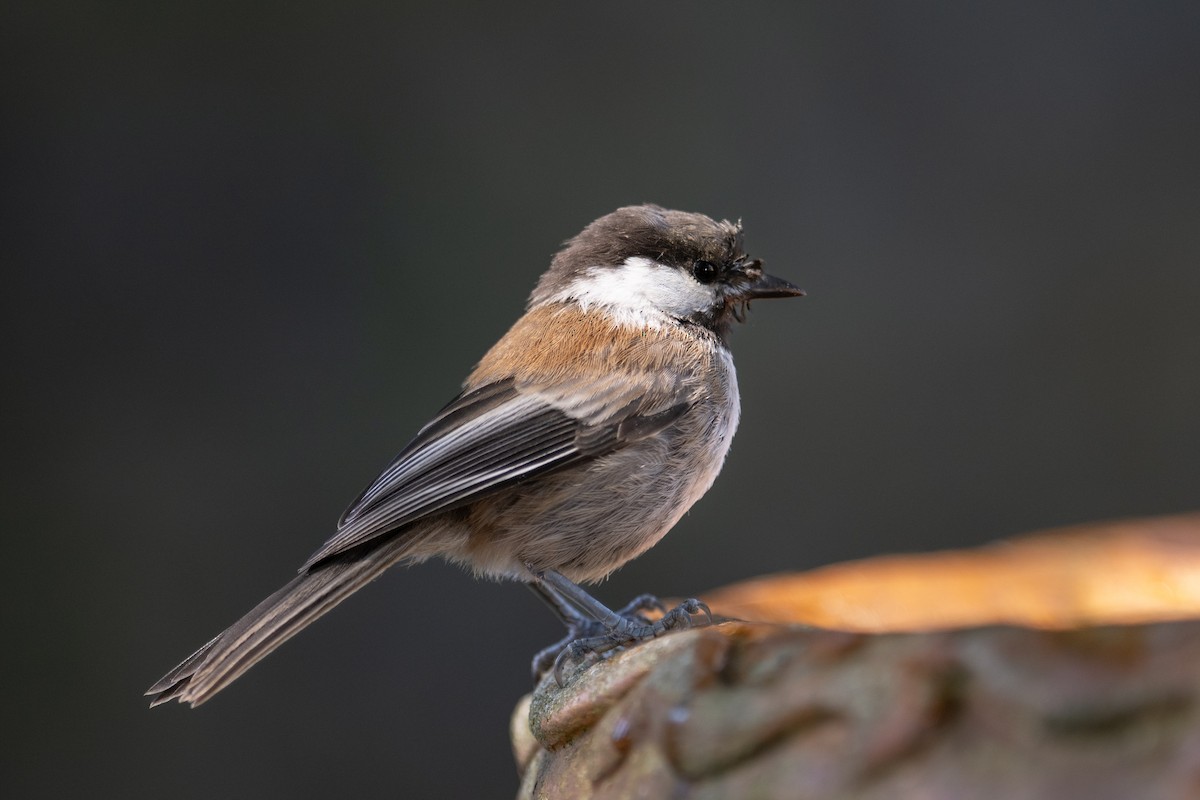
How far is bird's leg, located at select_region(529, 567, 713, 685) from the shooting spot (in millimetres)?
1370

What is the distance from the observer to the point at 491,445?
1631 mm

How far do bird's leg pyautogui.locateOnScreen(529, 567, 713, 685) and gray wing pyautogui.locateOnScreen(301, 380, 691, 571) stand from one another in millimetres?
215

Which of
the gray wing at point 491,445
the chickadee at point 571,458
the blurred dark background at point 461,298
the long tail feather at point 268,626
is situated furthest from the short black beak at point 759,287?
the blurred dark background at point 461,298

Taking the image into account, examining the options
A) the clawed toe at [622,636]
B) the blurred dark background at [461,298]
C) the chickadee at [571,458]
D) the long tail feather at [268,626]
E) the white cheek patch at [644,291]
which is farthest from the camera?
the blurred dark background at [461,298]

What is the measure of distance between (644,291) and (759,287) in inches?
8.4

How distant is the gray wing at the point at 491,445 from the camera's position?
1.56m

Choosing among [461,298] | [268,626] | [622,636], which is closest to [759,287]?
[622,636]

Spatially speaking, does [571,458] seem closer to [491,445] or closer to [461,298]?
[491,445]

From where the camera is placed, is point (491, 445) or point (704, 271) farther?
point (704, 271)

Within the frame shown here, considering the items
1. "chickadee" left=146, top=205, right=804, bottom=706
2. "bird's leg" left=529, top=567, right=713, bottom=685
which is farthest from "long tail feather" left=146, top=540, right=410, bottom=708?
"bird's leg" left=529, top=567, right=713, bottom=685

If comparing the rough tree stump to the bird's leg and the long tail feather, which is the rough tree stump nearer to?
the bird's leg

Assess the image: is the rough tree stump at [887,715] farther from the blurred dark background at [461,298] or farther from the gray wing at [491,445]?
the blurred dark background at [461,298]

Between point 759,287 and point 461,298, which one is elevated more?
point 461,298

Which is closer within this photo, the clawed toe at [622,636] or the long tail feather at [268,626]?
the clawed toe at [622,636]
